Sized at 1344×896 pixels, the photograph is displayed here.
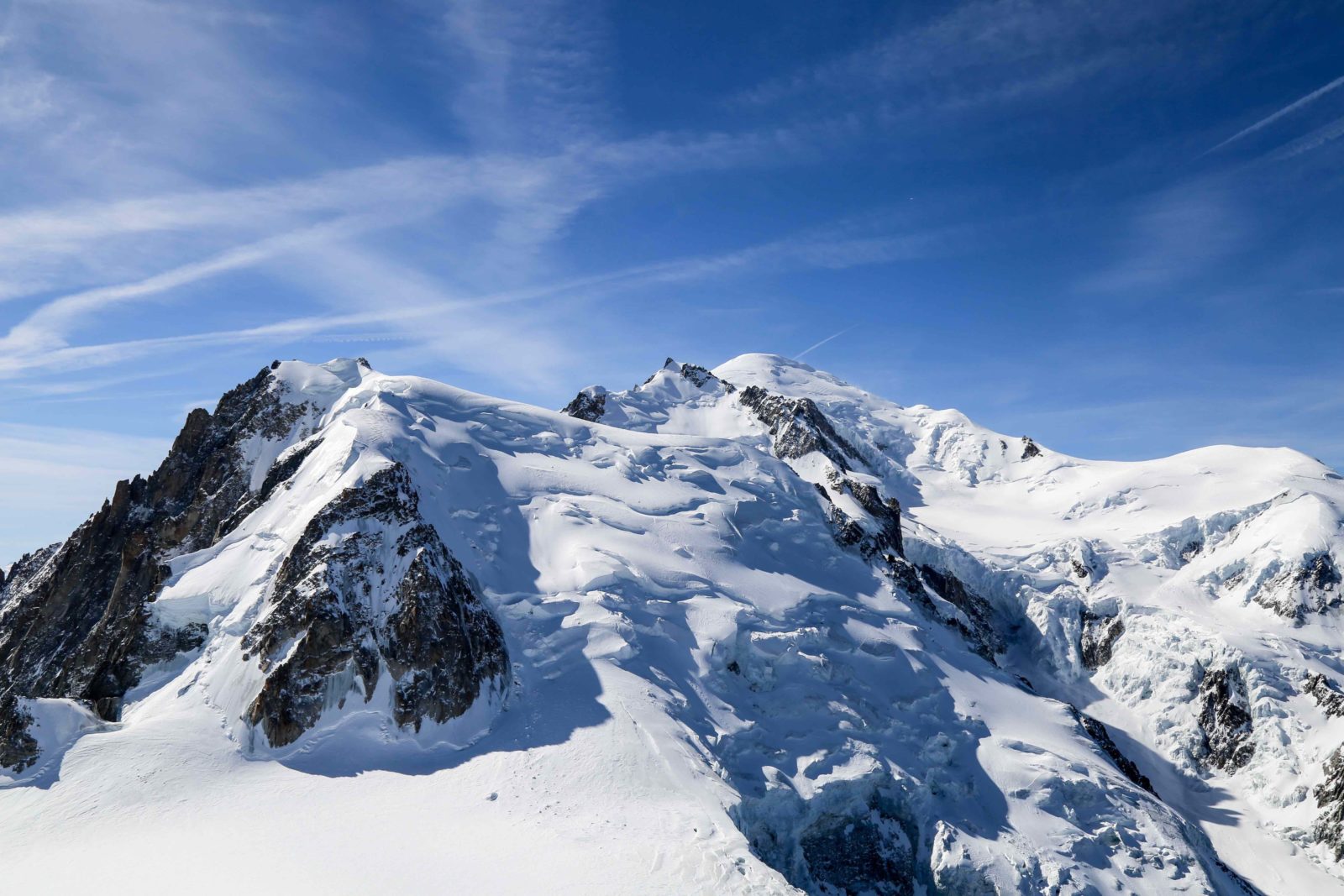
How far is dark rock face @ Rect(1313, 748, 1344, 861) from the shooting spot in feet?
194

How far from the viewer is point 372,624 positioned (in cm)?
4119

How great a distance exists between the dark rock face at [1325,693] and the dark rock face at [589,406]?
245 feet

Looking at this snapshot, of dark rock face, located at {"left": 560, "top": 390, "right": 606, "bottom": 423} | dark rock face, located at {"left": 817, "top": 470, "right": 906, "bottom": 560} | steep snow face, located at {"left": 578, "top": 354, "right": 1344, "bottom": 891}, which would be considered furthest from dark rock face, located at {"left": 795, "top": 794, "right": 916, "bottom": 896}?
dark rock face, located at {"left": 560, "top": 390, "right": 606, "bottom": 423}

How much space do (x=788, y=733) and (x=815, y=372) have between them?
399 ft

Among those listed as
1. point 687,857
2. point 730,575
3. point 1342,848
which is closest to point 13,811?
point 687,857

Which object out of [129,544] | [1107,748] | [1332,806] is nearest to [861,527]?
[1107,748]

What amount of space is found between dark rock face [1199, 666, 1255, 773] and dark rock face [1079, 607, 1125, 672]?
33.6 feet

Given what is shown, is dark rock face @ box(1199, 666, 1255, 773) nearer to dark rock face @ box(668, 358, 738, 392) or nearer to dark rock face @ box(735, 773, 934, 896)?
dark rock face @ box(735, 773, 934, 896)

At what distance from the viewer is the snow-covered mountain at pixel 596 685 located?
32.4 m

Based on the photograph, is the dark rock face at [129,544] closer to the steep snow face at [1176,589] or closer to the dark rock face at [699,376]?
the steep snow face at [1176,589]

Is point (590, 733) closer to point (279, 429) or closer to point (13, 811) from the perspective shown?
point (13, 811)

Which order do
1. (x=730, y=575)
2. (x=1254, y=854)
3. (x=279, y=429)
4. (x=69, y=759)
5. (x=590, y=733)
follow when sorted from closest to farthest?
(x=69, y=759)
(x=590, y=733)
(x=730, y=575)
(x=1254, y=854)
(x=279, y=429)

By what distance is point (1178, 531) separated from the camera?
311ft

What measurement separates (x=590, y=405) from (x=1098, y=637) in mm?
63357
